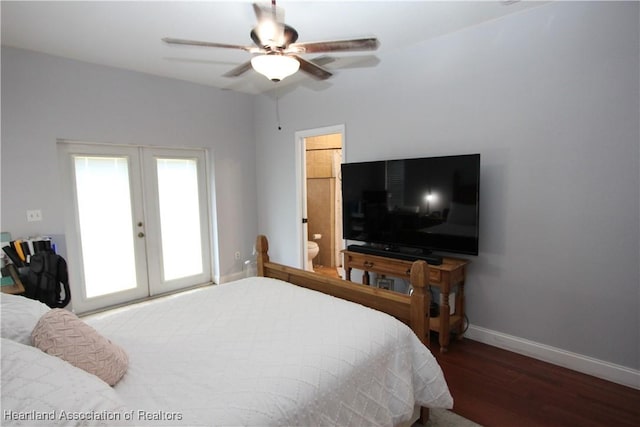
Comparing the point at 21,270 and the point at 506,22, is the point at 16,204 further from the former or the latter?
the point at 506,22

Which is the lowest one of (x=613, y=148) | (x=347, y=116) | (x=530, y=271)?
(x=530, y=271)

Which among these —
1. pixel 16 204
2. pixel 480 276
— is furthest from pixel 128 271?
pixel 480 276

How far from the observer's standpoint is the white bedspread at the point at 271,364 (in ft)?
3.81

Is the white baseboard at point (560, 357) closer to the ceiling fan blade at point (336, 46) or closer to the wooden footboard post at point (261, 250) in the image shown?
the wooden footboard post at point (261, 250)

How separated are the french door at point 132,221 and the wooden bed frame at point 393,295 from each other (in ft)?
7.64

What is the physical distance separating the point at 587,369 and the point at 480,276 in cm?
94

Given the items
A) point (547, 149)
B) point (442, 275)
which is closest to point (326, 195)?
point (442, 275)

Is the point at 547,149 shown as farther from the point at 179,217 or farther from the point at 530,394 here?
the point at 179,217

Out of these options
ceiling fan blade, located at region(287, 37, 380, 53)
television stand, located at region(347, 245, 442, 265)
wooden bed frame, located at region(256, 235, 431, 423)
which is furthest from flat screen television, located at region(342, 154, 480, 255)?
ceiling fan blade, located at region(287, 37, 380, 53)

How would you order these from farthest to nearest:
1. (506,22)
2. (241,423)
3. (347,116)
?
(347,116), (506,22), (241,423)

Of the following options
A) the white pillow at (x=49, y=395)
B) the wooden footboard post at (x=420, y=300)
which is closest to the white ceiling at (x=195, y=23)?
the wooden footboard post at (x=420, y=300)

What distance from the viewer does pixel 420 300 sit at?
70.7 inches

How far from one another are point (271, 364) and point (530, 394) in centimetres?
193

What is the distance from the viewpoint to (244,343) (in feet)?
5.14
